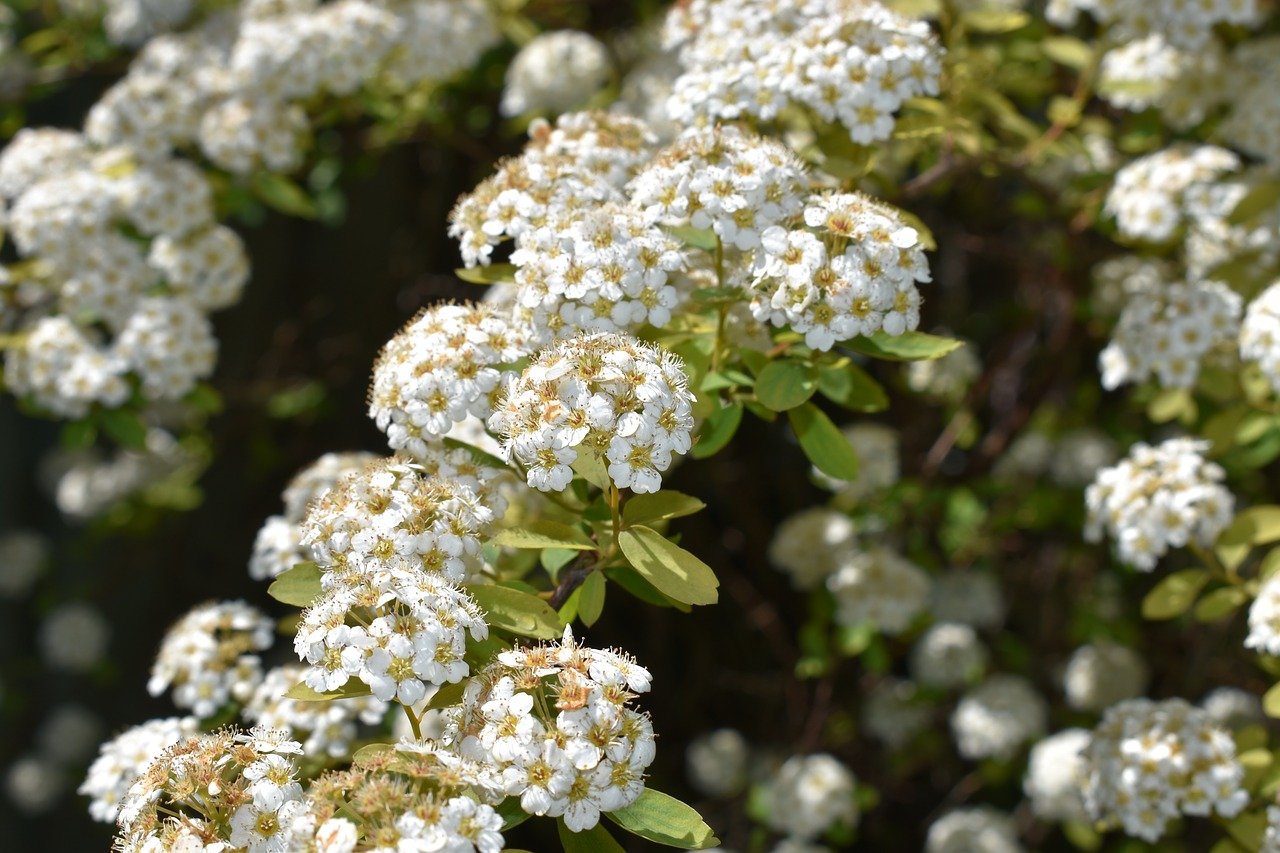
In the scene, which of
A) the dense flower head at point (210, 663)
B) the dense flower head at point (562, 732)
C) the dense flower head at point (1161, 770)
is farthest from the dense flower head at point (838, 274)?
the dense flower head at point (210, 663)

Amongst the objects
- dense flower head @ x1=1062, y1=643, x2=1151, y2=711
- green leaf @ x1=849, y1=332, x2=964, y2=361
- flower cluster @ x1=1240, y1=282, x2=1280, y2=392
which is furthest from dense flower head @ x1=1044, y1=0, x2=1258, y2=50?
dense flower head @ x1=1062, y1=643, x2=1151, y2=711

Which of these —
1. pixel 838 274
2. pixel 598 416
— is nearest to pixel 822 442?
pixel 838 274

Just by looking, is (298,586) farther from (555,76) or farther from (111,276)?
(555,76)

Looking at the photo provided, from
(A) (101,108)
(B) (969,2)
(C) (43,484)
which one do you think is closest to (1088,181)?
(B) (969,2)

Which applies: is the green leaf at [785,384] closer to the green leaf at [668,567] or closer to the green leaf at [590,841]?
the green leaf at [668,567]

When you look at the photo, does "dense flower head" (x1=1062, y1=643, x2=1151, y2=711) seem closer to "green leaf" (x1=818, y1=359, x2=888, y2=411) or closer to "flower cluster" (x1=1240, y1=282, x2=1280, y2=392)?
"flower cluster" (x1=1240, y1=282, x2=1280, y2=392)

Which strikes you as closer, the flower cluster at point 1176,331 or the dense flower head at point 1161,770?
the dense flower head at point 1161,770
